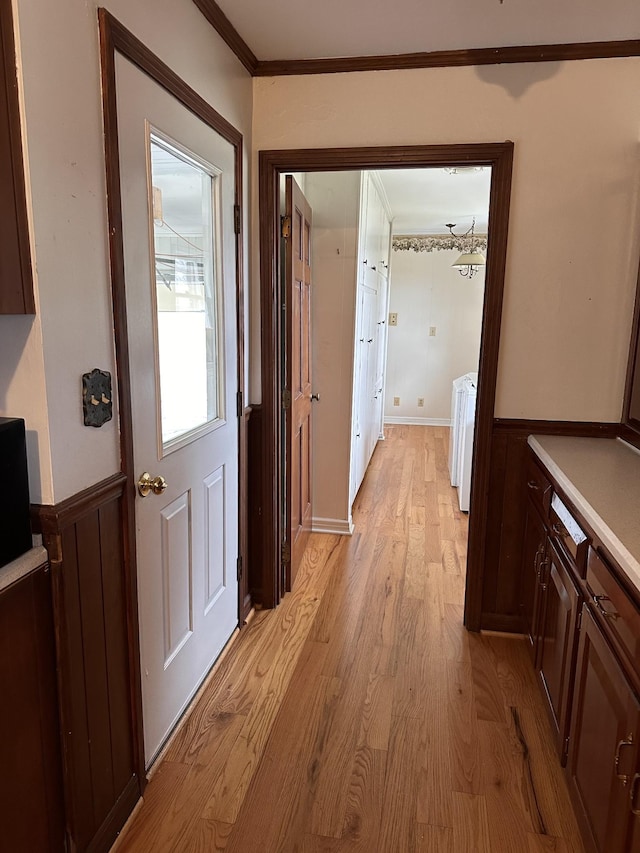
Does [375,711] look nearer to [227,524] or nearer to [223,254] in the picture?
[227,524]

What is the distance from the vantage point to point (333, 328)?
3.49 meters

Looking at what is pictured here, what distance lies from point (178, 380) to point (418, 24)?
57.9 inches

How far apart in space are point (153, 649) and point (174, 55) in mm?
1749

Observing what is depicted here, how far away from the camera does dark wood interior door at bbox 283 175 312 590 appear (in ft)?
8.81

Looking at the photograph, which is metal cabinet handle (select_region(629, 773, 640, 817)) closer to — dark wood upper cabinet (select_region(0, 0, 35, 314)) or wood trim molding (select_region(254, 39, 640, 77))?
dark wood upper cabinet (select_region(0, 0, 35, 314))

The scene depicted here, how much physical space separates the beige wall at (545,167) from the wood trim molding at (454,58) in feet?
0.09

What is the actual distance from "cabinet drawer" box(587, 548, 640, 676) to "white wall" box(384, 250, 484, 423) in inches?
233

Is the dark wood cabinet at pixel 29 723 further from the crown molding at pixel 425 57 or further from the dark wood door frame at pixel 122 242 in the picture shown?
the crown molding at pixel 425 57

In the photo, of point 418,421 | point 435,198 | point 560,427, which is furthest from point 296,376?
point 418,421

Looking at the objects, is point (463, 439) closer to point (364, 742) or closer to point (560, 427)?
point (560, 427)

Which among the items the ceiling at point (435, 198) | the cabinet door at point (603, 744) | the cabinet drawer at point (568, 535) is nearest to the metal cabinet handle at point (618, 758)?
the cabinet door at point (603, 744)

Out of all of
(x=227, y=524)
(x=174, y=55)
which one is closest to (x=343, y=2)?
(x=174, y=55)

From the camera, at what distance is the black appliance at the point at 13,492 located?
112 cm

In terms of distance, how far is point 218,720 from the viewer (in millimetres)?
2027
